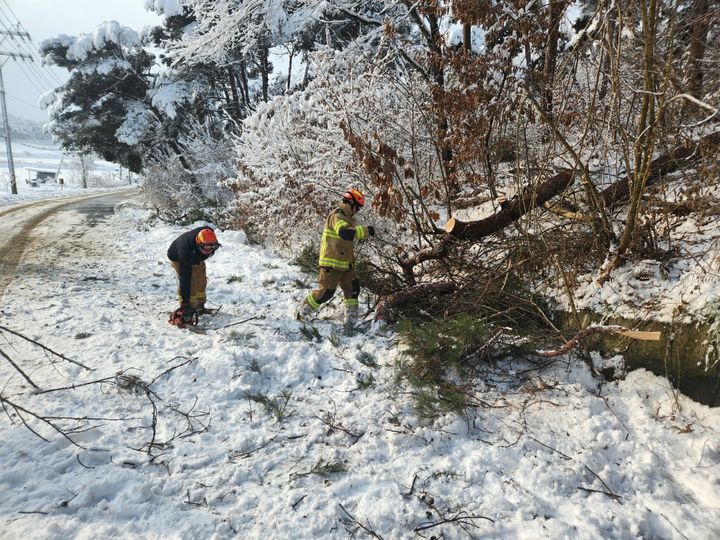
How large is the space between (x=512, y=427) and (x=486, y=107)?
13.5 ft

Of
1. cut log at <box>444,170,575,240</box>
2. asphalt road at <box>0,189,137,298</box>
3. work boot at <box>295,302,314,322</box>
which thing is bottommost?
work boot at <box>295,302,314,322</box>

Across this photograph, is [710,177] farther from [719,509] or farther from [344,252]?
[344,252]

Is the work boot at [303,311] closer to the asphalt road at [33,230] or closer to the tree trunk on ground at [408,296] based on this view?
the tree trunk on ground at [408,296]

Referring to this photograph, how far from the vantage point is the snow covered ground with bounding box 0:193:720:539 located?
240cm

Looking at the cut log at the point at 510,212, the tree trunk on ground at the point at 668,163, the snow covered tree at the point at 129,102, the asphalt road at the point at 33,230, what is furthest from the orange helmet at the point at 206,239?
the snow covered tree at the point at 129,102

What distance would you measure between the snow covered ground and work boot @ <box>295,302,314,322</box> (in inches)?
24.4

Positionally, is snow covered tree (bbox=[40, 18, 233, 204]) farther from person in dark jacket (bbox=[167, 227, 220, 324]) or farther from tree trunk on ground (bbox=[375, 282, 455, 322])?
tree trunk on ground (bbox=[375, 282, 455, 322])

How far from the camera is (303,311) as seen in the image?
A: 17.3 ft

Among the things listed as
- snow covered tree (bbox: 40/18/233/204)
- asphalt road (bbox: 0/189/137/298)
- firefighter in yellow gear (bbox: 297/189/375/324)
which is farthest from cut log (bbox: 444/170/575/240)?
snow covered tree (bbox: 40/18/233/204)

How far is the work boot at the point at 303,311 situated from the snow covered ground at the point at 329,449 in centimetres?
62

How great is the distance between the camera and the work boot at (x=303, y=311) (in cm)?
516

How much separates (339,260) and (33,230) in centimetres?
1044

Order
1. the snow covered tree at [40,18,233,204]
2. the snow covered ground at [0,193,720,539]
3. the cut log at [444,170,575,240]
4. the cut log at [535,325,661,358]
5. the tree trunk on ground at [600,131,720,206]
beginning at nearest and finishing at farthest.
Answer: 1. the snow covered ground at [0,193,720,539]
2. the cut log at [535,325,661,358]
3. the tree trunk on ground at [600,131,720,206]
4. the cut log at [444,170,575,240]
5. the snow covered tree at [40,18,233,204]

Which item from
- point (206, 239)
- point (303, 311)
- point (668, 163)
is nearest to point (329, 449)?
point (303, 311)
